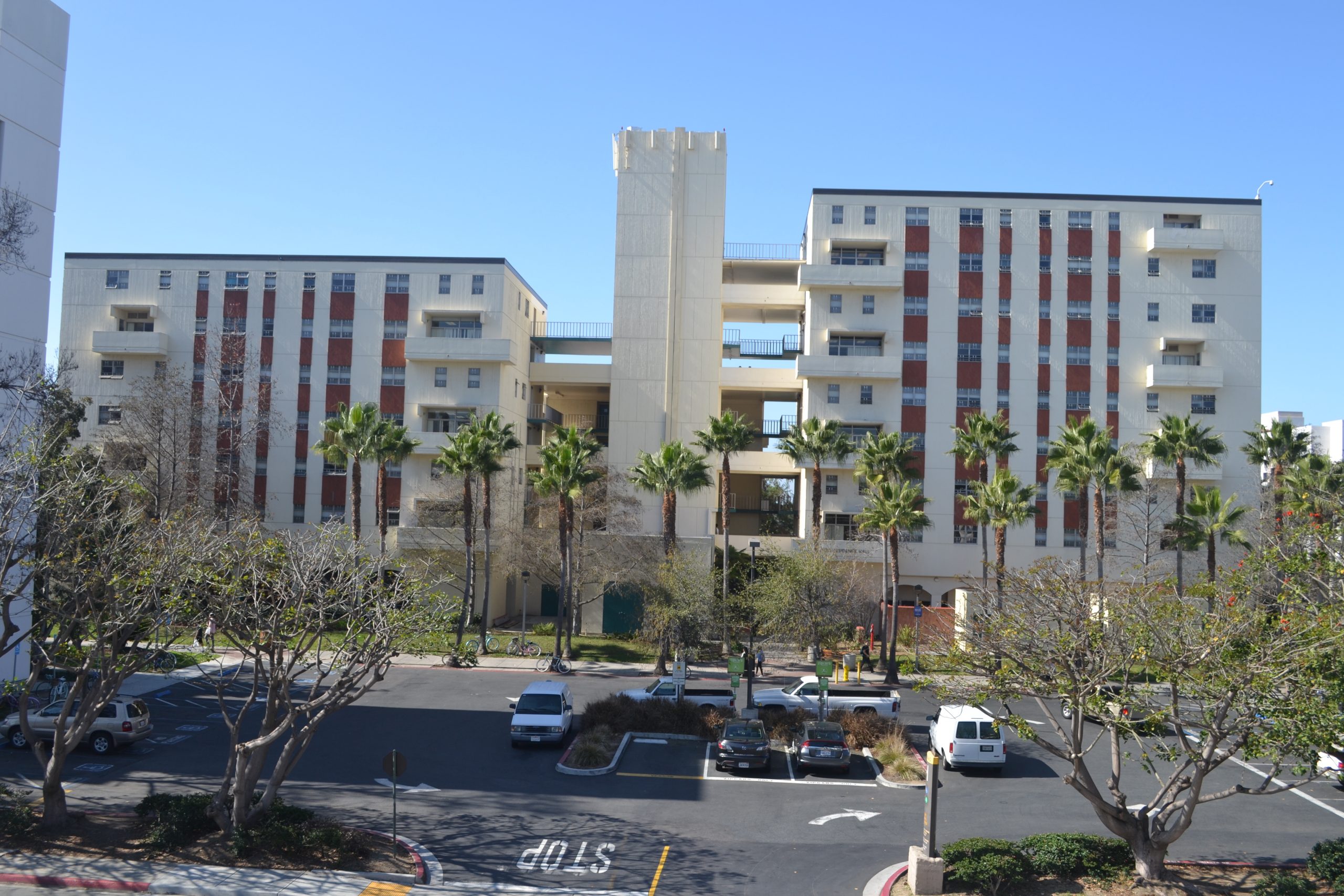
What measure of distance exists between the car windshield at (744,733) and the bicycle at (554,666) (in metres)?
18.2

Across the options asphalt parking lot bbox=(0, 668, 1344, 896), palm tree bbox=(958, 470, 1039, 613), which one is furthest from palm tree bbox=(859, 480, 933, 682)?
asphalt parking lot bbox=(0, 668, 1344, 896)

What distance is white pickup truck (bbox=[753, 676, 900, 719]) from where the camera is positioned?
33031 mm

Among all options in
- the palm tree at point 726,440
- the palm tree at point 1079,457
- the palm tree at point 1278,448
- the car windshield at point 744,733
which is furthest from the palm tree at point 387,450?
the palm tree at point 1278,448

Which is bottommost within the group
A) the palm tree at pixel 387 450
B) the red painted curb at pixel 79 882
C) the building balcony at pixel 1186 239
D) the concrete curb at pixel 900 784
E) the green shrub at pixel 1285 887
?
the concrete curb at pixel 900 784

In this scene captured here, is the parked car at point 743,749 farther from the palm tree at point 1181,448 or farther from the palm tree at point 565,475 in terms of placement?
the palm tree at point 1181,448

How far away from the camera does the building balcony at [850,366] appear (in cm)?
5850

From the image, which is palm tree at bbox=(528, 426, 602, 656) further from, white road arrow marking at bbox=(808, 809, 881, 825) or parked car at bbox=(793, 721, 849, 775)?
white road arrow marking at bbox=(808, 809, 881, 825)

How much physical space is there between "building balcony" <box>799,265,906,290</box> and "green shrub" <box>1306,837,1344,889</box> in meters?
45.0

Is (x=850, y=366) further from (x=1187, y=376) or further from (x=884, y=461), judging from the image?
(x=1187, y=376)

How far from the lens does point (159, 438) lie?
48.4 metres

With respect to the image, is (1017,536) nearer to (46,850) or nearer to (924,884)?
(924,884)

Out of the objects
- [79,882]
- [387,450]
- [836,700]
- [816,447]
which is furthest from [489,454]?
[79,882]

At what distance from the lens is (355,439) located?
4934 centimetres

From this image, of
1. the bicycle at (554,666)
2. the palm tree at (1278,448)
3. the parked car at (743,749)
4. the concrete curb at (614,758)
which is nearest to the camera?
the concrete curb at (614,758)
